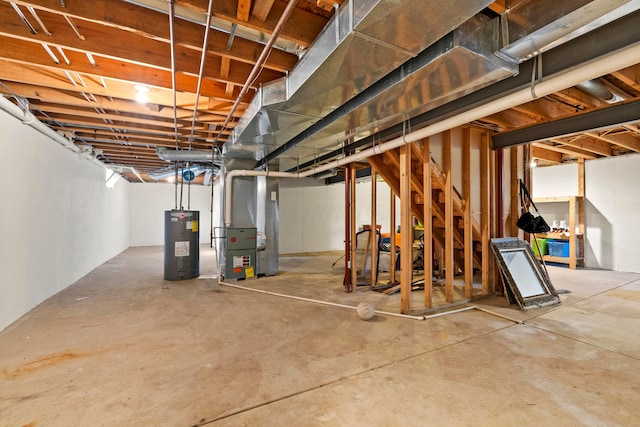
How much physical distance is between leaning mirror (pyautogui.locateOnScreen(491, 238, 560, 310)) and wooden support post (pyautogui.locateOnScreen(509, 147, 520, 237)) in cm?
27

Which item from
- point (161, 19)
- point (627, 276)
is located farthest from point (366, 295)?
point (627, 276)

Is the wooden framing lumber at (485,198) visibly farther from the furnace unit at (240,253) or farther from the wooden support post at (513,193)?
the furnace unit at (240,253)

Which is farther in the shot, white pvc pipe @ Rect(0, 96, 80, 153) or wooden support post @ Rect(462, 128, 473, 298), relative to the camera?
wooden support post @ Rect(462, 128, 473, 298)

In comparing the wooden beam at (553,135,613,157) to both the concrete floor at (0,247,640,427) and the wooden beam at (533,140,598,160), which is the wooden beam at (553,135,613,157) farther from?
the concrete floor at (0,247,640,427)

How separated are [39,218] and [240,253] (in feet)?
8.15

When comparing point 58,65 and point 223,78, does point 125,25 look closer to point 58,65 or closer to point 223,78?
point 223,78

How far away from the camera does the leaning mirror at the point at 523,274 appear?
3.35 metres

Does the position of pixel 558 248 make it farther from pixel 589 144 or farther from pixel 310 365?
pixel 310 365

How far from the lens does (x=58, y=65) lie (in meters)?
2.29

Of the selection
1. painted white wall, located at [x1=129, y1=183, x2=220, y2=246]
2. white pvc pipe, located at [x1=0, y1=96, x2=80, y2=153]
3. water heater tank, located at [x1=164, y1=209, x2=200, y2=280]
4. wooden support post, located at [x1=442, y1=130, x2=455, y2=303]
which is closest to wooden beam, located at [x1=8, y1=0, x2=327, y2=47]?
white pvc pipe, located at [x1=0, y1=96, x2=80, y2=153]

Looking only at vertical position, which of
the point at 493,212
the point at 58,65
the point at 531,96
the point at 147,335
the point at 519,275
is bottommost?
the point at 147,335

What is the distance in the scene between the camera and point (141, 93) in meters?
2.89

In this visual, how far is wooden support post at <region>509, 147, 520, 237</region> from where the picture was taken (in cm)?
404

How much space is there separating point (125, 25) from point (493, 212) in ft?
14.1
